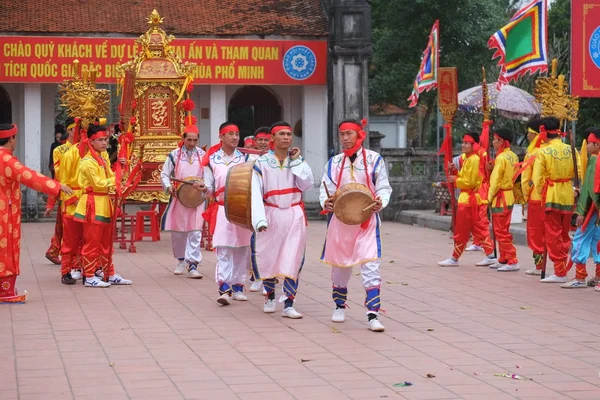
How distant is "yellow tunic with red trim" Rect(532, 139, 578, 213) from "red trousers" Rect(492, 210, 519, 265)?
133 centimetres

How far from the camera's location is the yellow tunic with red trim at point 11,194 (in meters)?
9.84

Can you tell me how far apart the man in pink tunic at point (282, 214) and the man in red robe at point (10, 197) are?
6.15ft

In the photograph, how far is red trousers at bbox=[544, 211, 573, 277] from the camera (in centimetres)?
1176

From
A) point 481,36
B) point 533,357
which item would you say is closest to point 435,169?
point 481,36

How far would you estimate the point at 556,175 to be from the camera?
1169cm

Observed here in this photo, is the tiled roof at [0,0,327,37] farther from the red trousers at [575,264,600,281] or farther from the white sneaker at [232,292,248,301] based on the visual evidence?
the white sneaker at [232,292,248,301]

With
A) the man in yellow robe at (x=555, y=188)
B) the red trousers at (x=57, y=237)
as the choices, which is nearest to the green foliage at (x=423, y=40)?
the man in yellow robe at (x=555, y=188)

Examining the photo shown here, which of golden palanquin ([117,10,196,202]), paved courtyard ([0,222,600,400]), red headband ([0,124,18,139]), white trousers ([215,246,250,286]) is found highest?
golden palanquin ([117,10,196,202])

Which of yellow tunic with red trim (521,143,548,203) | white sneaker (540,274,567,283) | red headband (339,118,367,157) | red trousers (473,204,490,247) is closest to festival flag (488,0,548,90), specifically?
yellow tunic with red trim (521,143,548,203)

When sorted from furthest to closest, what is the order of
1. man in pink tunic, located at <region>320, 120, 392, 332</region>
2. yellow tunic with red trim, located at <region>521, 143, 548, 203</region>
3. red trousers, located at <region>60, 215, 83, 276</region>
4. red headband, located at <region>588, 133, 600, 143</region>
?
yellow tunic with red trim, located at <region>521, 143, 548, 203</region>
red trousers, located at <region>60, 215, 83, 276</region>
red headband, located at <region>588, 133, 600, 143</region>
man in pink tunic, located at <region>320, 120, 392, 332</region>

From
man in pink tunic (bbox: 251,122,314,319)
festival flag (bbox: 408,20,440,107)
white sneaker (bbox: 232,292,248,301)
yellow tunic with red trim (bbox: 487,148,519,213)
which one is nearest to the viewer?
man in pink tunic (bbox: 251,122,314,319)

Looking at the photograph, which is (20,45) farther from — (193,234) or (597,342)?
(597,342)

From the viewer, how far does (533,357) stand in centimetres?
759

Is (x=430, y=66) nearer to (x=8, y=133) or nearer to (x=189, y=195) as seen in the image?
(x=189, y=195)
